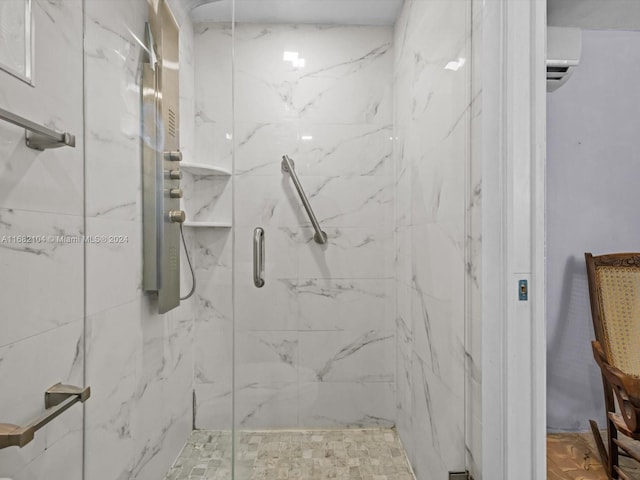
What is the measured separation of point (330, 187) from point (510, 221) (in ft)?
2.59

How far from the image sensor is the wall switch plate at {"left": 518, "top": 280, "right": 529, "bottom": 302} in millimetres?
1043

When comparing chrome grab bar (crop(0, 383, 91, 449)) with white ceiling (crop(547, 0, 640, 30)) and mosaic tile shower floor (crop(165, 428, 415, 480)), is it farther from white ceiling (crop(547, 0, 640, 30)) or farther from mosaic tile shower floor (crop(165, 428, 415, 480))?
white ceiling (crop(547, 0, 640, 30))

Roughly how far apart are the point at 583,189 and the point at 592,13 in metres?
0.86

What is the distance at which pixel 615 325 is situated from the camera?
1.73m

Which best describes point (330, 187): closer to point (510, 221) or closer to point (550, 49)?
point (510, 221)

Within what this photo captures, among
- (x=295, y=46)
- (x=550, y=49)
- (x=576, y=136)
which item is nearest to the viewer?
(x=550, y=49)

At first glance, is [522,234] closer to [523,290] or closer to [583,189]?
[523,290]

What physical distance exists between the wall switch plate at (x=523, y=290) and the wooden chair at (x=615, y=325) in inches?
33.7

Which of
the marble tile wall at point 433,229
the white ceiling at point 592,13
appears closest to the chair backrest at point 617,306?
the marble tile wall at point 433,229

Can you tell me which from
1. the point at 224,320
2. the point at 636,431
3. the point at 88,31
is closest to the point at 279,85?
the point at 88,31

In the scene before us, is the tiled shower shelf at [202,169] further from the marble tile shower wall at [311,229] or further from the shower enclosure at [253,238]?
the marble tile shower wall at [311,229]

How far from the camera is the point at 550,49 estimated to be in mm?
1466

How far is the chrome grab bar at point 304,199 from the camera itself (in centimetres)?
160

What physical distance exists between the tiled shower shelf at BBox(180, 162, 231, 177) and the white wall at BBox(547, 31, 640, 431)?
5.52 ft
